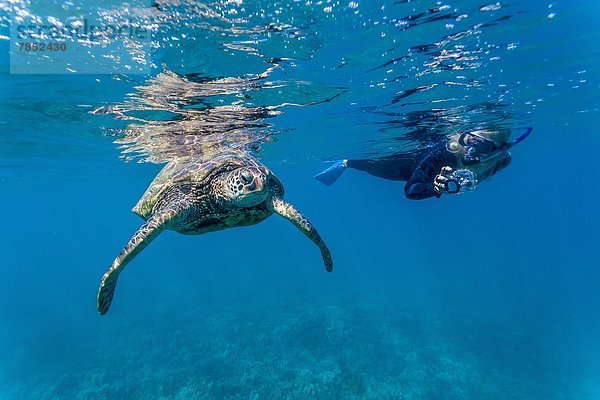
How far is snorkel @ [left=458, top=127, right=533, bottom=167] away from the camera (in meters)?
8.67

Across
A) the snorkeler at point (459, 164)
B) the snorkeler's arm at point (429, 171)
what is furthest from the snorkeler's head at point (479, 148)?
the snorkeler's arm at point (429, 171)

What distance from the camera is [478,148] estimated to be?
877 cm

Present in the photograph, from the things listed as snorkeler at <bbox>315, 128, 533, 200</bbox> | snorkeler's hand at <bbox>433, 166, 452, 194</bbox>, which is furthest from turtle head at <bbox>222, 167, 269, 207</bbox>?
snorkeler's hand at <bbox>433, 166, 452, 194</bbox>

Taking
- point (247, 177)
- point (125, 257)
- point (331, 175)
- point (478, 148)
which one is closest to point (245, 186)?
point (247, 177)

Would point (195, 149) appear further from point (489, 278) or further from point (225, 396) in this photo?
point (489, 278)

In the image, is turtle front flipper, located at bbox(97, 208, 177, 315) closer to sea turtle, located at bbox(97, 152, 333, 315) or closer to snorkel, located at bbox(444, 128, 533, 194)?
sea turtle, located at bbox(97, 152, 333, 315)

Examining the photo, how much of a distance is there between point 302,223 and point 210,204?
1.90m

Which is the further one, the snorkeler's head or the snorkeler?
the snorkeler's head

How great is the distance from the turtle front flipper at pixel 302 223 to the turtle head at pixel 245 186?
24.5 inches

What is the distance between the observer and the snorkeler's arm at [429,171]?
8.01m

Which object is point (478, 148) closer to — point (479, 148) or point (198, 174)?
point (479, 148)

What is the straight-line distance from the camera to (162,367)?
49.1 feet

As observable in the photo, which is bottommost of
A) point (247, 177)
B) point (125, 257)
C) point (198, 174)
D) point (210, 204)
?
point (125, 257)

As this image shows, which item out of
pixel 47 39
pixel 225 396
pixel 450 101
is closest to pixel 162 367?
pixel 225 396
